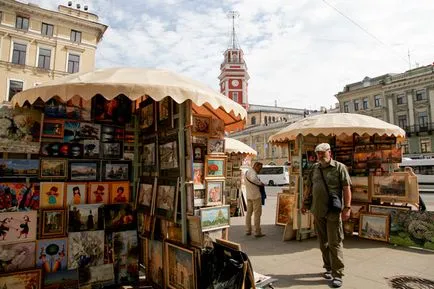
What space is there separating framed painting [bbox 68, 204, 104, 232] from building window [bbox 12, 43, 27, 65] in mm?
26398

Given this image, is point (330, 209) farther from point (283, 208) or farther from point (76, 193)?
point (283, 208)

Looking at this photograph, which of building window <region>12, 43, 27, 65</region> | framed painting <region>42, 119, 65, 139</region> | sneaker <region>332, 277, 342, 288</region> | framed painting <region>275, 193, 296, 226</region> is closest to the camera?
framed painting <region>42, 119, 65, 139</region>

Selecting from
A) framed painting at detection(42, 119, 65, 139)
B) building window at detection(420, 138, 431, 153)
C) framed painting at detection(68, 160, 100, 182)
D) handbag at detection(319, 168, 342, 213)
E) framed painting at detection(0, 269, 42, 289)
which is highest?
building window at detection(420, 138, 431, 153)

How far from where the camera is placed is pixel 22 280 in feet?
11.3

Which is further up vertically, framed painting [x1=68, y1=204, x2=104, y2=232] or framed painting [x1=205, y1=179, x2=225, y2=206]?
framed painting [x1=205, y1=179, x2=225, y2=206]

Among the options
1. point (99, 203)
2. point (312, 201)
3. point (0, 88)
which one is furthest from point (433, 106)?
point (0, 88)

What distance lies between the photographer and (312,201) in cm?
461

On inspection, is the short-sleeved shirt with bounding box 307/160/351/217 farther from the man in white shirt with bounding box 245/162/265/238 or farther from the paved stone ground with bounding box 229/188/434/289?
the man in white shirt with bounding box 245/162/265/238

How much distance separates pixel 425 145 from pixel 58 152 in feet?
139

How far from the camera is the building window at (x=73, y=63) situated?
1049 inches

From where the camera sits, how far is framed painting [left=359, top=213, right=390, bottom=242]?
6477mm

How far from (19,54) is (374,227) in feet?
93.2

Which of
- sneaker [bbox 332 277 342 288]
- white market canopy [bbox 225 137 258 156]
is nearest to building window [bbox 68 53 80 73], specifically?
white market canopy [bbox 225 137 258 156]

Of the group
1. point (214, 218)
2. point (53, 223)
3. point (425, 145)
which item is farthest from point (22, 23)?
point (425, 145)
